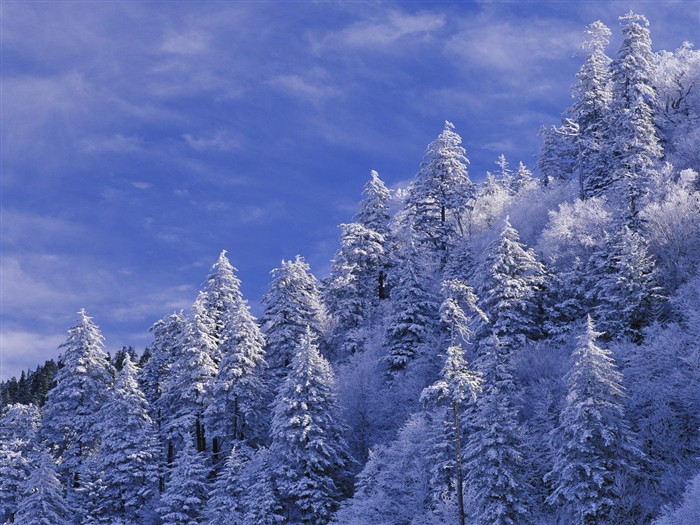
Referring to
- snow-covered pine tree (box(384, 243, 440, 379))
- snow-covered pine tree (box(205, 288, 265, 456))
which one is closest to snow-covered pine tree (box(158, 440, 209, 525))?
snow-covered pine tree (box(205, 288, 265, 456))

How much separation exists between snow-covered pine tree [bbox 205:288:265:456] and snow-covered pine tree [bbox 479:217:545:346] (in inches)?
713

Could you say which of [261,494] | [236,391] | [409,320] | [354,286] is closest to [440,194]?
[354,286]

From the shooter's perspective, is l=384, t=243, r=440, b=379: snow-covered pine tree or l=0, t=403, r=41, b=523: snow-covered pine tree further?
l=0, t=403, r=41, b=523: snow-covered pine tree

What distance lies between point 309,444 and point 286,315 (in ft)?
54.2

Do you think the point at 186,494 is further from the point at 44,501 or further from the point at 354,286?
the point at 354,286

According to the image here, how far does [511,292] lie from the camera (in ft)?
150

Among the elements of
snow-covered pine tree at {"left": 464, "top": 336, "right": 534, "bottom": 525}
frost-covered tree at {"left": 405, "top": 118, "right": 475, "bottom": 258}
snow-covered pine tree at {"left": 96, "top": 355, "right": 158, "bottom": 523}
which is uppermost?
frost-covered tree at {"left": 405, "top": 118, "right": 475, "bottom": 258}

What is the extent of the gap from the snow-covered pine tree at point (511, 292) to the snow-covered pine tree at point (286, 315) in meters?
16.6

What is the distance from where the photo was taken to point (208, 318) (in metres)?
58.1

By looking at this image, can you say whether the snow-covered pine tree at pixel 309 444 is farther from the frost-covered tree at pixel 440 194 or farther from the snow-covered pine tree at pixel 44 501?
the frost-covered tree at pixel 440 194

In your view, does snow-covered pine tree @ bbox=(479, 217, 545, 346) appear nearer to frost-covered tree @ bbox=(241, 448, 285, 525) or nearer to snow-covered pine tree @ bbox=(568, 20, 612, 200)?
frost-covered tree @ bbox=(241, 448, 285, 525)

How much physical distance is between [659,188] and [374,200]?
26538 mm

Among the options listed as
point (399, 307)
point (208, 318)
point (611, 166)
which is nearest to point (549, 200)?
point (611, 166)

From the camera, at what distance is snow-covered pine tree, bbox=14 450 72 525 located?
160 feet
